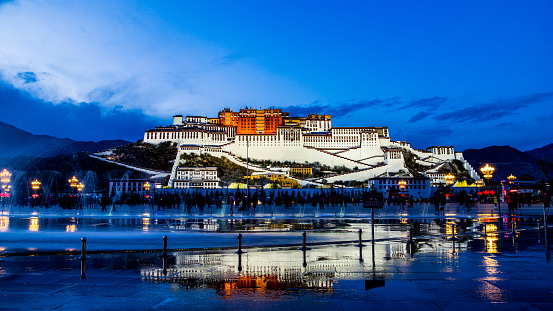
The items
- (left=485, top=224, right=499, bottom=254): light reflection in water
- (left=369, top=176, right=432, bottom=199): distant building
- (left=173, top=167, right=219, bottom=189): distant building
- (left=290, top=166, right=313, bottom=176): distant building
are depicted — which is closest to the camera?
(left=485, top=224, right=499, bottom=254): light reflection in water

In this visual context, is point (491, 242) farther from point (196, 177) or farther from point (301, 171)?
point (301, 171)

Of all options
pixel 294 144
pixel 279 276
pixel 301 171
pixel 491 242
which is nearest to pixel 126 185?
pixel 301 171

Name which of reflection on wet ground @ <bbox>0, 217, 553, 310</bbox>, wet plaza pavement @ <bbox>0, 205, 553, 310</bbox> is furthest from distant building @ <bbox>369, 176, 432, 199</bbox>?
reflection on wet ground @ <bbox>0, 217, 553, 310</bbox>

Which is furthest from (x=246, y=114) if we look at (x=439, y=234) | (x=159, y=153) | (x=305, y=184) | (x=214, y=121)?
(x=439, y=234)

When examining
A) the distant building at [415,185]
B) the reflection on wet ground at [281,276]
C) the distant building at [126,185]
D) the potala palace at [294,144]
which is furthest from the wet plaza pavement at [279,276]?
the potala palace at [294,144]

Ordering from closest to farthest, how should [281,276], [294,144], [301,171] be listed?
[281,276], [301,171], [294,144]

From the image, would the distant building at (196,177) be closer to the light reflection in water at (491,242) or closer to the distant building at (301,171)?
the distant building at (301,171)

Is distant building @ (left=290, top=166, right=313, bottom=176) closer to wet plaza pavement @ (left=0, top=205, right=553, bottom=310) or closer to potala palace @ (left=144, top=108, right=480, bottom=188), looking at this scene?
potala palace @ (left=144, top=108, right=480, bottom=188)
